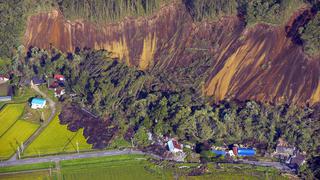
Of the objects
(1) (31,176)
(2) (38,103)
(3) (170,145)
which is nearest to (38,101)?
(2) (38,103)

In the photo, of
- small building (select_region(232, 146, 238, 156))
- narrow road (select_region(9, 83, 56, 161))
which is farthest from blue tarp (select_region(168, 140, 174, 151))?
narrow road (select_region(9, 83, 56, 161))

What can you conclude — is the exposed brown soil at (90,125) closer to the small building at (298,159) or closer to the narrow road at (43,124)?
the narrow road at (43,124)

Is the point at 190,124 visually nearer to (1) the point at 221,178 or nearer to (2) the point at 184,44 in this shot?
(1) the point at 221,178

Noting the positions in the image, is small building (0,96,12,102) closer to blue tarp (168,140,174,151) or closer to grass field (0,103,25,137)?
grass field (0,103,25,137)

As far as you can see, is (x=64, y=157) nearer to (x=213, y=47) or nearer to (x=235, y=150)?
(x=235, y=150)

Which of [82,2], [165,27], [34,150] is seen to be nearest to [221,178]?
[34,150]

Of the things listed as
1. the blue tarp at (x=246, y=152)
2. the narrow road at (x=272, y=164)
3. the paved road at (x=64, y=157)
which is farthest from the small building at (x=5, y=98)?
the narrow road at (x=272, y=164)
